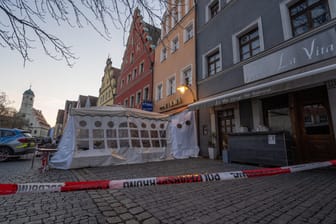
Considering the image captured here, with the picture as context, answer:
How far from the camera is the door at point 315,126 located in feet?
18.5

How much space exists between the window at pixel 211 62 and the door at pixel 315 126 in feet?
15.4

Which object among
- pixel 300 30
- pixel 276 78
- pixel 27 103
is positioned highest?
pixel 27 103

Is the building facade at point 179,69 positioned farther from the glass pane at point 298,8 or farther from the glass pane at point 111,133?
the glass pane at point 298,8

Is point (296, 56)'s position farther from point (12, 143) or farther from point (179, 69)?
point (12, 143)

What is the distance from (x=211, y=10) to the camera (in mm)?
11133

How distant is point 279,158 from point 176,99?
25.7 ft

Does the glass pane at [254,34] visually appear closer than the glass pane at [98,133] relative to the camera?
No

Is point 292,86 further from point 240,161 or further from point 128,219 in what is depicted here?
point 128,219

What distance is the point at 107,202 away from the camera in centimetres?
303

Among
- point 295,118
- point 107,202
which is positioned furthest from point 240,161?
point 107,202

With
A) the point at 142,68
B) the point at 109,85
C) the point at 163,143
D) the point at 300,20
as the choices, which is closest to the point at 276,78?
the point at 300,20

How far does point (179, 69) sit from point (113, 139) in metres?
7.57

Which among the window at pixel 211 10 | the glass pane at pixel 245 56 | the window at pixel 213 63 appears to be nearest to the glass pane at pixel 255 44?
the glass pane at pixel 245 56

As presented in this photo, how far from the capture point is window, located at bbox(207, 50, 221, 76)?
32.9ft
